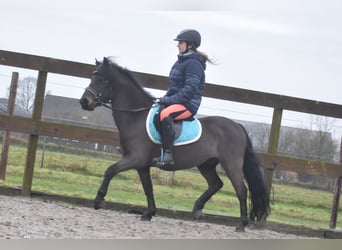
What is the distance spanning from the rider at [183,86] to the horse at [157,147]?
0.18 m

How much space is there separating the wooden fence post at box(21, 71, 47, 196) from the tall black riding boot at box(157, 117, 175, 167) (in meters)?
1.45

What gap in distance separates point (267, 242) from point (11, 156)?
3259 millimetres

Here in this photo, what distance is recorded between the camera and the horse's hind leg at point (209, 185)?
5727 mm

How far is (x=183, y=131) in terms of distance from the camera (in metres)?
5.38

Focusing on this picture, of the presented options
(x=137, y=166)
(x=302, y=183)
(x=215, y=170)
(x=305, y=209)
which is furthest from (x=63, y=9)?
(x=305, y=209)

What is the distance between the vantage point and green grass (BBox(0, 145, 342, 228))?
21.8 ft

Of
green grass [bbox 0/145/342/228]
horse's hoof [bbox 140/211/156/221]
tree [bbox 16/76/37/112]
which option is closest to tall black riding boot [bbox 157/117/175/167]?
horse's hoof [bbox 140/211/156/221]

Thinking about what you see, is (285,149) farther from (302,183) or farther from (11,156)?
(11,156)

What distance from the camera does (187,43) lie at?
5.23 metres

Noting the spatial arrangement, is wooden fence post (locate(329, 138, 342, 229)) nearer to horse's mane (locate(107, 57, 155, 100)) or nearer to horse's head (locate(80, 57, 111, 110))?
horse's mane (locate(107, 57, 155, 100))

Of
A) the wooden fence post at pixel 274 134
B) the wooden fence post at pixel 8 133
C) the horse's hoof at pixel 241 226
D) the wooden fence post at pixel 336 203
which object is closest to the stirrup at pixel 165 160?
the horse's hoof at pixel 241 226

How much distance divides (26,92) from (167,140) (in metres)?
1.78

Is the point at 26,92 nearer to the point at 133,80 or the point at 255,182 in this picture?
the point at 133,80

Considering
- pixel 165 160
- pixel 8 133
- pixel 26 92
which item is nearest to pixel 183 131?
pixel 165 160
